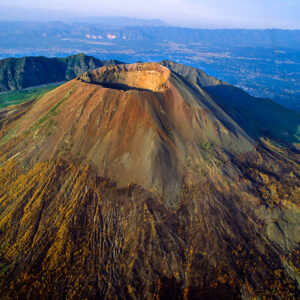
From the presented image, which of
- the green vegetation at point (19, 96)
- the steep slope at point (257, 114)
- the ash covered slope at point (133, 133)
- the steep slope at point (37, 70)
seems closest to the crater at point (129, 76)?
the ash covered slope at point (133, 133)

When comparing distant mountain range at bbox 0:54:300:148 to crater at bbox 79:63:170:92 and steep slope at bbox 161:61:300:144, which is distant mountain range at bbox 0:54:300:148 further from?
crater at bbox 79:63:170:92

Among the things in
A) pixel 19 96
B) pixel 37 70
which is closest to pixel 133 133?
pixel 19 96

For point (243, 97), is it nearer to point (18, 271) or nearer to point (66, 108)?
point (66, 108)

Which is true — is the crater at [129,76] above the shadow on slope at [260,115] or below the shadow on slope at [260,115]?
above

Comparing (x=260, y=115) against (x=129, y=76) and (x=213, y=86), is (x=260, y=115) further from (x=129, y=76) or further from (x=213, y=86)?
(x=129, y=76)

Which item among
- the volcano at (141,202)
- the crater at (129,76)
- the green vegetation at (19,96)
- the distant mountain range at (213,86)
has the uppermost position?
the crater at (129,76)

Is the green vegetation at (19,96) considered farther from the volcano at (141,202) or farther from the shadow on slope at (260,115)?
the shadow on slope at (260,115)

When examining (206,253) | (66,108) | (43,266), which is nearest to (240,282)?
(206,253)
